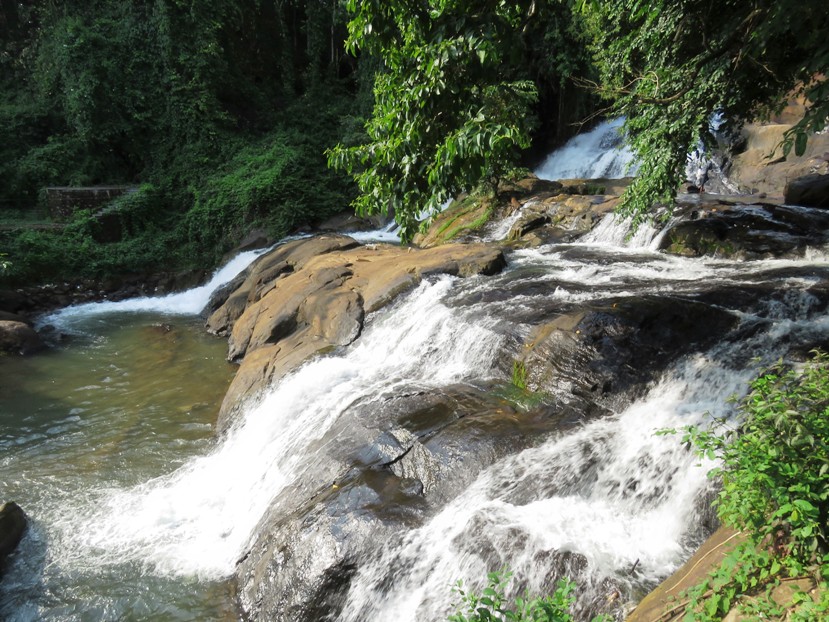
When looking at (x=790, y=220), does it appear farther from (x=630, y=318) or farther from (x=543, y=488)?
(x=543, y=488)

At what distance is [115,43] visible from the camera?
18.5 meters

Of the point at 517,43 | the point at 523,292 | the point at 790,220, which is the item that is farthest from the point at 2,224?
the point at 790,220

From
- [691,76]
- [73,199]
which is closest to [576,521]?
[691,76]

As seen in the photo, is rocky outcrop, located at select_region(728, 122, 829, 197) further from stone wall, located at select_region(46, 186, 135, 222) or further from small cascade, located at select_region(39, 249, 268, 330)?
stone wall, located at select_region(46, 186, 135, 222)

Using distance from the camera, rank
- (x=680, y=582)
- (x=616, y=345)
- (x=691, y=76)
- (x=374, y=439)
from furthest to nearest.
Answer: (x=691, y=76), (x=616, y=345), (x=374, y=439), (x=680, y=582)

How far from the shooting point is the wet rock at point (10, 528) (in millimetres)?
5137

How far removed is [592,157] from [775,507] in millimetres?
15746

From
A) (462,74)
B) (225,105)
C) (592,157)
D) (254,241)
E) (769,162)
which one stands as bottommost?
(254,241)

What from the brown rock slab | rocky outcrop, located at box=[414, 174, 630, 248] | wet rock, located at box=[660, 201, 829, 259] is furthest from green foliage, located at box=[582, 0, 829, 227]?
the brown rock slab

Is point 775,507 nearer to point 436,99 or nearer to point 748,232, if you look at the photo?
point 436,99

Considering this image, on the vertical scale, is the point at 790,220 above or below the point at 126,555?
above

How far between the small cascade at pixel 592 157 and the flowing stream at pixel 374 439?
6.61m

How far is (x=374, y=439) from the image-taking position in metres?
5.09

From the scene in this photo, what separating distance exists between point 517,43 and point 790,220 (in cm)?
720
